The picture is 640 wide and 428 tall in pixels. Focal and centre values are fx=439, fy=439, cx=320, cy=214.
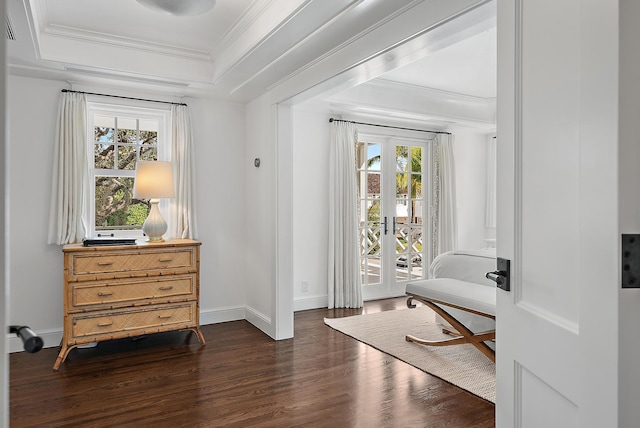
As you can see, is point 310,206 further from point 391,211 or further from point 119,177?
point 119,177

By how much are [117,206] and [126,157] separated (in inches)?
19.2

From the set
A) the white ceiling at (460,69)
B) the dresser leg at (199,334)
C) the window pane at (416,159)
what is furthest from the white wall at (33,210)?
the window pane at (416,159)

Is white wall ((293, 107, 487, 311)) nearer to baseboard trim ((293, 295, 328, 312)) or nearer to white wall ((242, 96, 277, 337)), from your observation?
baseboard trim ((293, 295, 328, 312))

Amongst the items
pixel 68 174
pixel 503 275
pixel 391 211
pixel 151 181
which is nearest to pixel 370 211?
pixel 391 211

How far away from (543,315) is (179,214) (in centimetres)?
378

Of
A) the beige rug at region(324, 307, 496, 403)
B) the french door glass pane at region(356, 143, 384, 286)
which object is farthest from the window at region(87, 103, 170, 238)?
the french door glass pane at region(356, 143, 384, 286)

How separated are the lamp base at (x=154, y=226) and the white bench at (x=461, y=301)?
7.43 ft

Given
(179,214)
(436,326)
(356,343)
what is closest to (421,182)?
(436,326)

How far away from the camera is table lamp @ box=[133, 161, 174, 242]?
3.81 meters

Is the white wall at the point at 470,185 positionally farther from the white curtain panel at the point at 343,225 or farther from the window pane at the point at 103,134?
the window pane at the point at 103,134

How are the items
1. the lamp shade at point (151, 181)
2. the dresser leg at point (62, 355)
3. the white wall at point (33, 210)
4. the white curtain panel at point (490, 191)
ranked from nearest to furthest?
the dresser leg at point (62, 355) → the white wall at point (33, 210) → the lamp shade at point (151, 181) → the white curtain panel at point (490, 191)

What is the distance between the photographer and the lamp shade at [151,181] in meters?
3.81

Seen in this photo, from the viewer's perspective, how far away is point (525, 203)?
119 cm

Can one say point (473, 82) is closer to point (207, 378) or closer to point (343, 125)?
point (343, 125)
